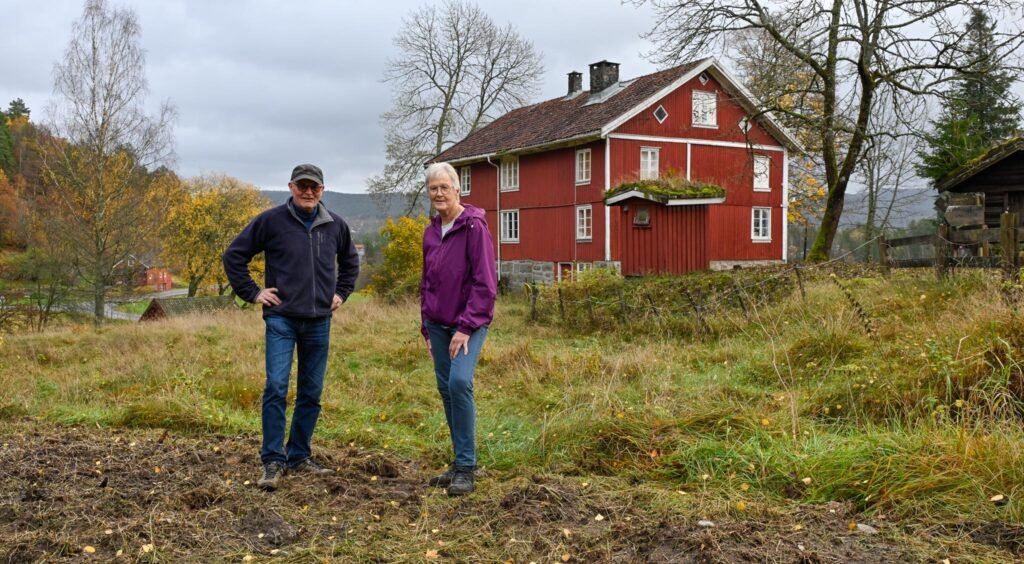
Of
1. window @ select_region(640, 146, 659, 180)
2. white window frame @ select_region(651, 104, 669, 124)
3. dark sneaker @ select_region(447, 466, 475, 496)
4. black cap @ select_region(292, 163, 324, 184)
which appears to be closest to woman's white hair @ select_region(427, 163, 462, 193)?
black cap @ select_region(292, 163, 324, 184)

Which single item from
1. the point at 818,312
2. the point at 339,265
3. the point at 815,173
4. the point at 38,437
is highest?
the point at 815,173

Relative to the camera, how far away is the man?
15.3 feet

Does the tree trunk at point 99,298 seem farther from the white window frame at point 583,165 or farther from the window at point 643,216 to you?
the window at point 643,216

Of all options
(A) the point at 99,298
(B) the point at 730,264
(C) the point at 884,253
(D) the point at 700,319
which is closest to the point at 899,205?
(B) the point at 730,264

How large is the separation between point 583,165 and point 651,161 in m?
2.17

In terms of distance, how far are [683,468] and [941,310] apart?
591 centimetres

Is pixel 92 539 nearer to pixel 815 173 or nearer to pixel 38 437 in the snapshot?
pixel 38 437

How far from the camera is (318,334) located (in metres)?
4.93

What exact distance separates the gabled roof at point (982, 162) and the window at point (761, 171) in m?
13.5

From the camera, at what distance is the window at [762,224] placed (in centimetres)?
2570

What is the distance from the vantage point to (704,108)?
965 inches

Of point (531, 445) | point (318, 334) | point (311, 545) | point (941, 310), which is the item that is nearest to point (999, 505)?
point (531, 445)

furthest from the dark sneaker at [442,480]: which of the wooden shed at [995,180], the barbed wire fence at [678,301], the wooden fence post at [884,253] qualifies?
the wooden fence post at [884,253]

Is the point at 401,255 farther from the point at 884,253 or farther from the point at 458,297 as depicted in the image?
the point at 458,297
